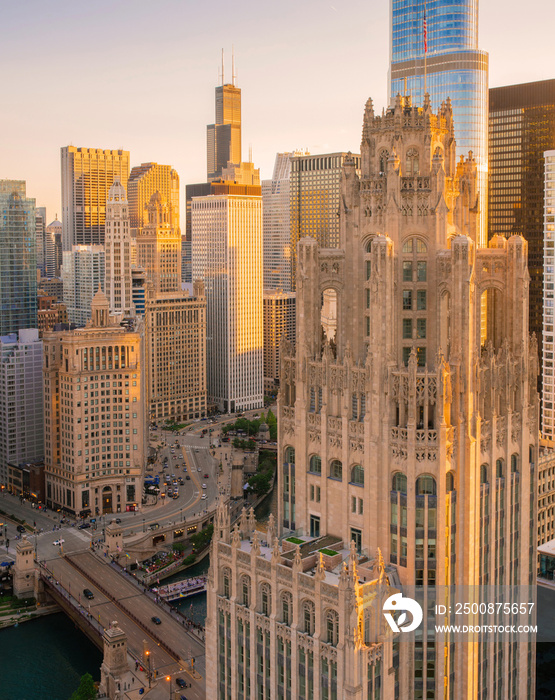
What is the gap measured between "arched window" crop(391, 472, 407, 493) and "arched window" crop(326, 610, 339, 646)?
14.2 meters

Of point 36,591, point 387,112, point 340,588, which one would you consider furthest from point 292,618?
point 36,591

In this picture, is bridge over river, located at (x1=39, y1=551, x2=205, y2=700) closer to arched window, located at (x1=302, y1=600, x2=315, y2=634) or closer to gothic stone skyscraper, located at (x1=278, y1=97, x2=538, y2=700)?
gothic stone skyscraper, located at (x1=278, y1=97, x2=538, y2=700)

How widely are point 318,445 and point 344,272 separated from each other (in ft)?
60.9

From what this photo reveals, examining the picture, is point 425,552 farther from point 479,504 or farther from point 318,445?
point 318,445

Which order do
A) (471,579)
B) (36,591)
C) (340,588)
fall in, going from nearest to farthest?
1. (340,588)
2. (471,579)
3. (36,591)

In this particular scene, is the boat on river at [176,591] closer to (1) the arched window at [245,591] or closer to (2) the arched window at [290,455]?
(2) the arched window at [290,455]

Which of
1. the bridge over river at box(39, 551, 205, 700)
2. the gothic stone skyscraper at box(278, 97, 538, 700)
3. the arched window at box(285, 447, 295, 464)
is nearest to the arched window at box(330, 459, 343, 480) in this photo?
the gothic stone skyscraper at box(278, 97, 538, 700)

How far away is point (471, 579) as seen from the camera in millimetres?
86938

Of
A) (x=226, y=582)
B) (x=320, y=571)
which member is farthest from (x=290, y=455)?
(x=320, y=571)

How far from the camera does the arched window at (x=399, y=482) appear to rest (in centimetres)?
8569

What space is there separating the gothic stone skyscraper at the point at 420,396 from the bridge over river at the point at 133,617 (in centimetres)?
6925

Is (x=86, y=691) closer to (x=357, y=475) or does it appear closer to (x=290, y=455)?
(x=290, y=455)

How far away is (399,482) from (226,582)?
800 inches

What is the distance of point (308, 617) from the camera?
265 feet
